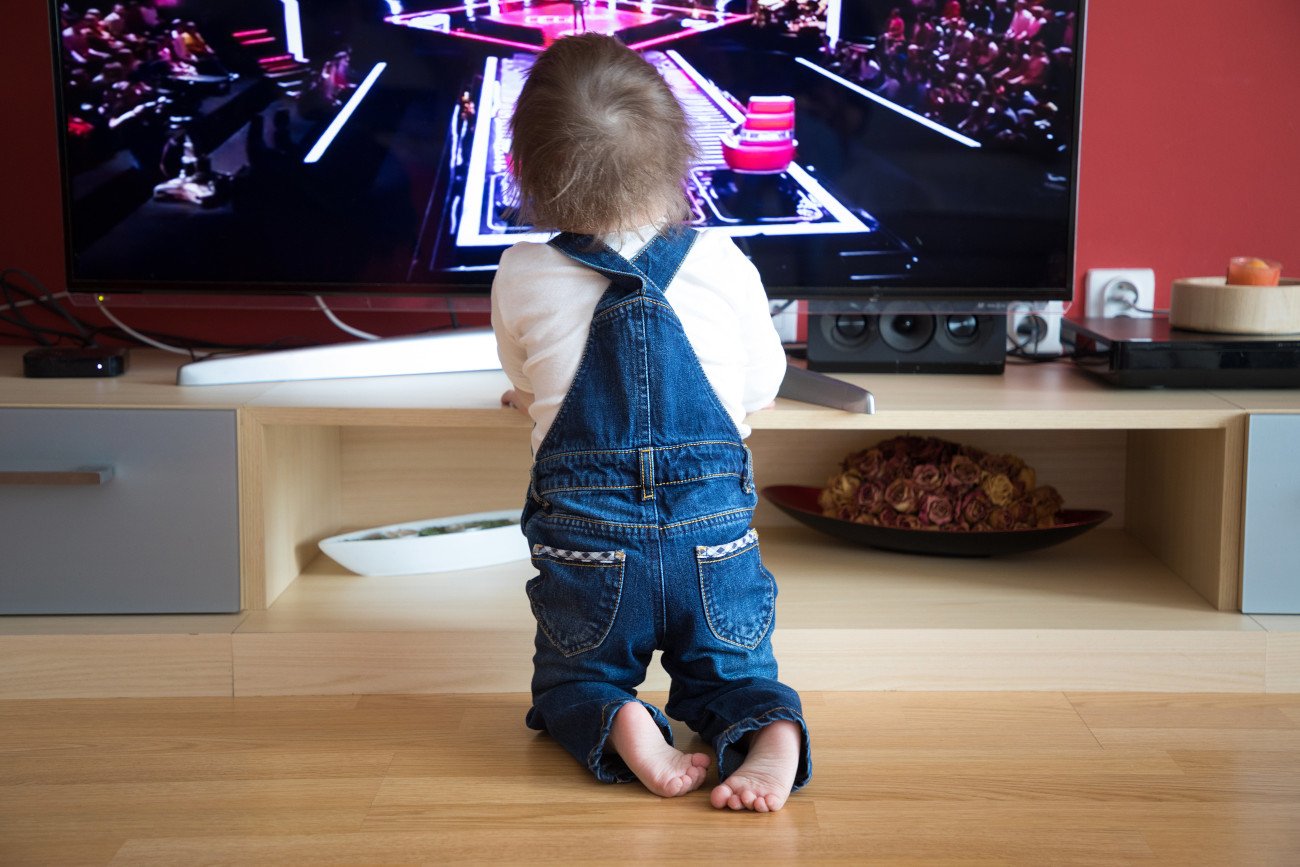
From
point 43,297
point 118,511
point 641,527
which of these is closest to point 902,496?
point 641,527

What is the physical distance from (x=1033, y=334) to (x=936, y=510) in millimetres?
424

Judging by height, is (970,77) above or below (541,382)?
above

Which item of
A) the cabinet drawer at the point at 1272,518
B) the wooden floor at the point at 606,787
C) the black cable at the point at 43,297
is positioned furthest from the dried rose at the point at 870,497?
the black cable at the point at 43,297

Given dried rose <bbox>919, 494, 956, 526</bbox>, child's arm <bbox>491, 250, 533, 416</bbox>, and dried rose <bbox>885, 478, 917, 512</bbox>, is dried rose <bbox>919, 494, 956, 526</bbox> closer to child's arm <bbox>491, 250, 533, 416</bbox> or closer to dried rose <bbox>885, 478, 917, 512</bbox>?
dried rose <bbox>885, 478, 917, 512</bbox>

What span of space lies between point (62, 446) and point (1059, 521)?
1.39 m

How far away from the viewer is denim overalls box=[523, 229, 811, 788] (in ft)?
4.43

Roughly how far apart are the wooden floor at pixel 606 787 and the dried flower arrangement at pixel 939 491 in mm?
308

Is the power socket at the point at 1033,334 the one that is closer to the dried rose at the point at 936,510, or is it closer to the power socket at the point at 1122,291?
the power socket at the point at 1122,291

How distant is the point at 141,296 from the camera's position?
185 cm

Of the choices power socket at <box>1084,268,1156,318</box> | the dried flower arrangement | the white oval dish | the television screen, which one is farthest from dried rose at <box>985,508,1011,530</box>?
the white oval dish

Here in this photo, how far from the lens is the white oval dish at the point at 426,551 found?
187 cm

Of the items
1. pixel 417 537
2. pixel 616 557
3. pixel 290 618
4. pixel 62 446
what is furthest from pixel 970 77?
pixel 62 446

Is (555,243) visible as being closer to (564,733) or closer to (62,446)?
(564,733)

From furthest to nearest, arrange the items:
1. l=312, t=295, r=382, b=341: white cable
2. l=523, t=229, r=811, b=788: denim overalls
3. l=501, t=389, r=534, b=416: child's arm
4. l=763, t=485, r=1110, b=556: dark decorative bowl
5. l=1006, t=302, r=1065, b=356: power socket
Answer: l=1006, t=302, r=1065, b=356: power socket → l=312, t=295, r=382, b=341: white cable → l=763, t=485, r=1110, b=556: dark decorative bowl → l=501, t=389, r=534, b=416: child's arm → l=523, t=229, r=811, b=788: denim overalls
